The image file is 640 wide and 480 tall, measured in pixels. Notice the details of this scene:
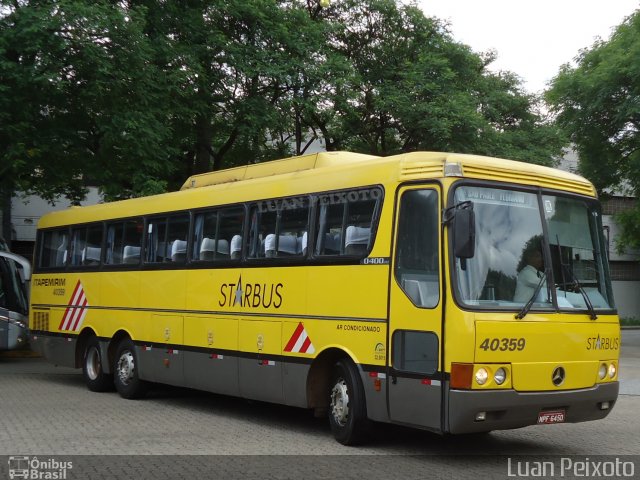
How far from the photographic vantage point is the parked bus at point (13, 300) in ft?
66.4

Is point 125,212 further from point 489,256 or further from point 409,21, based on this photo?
point 409,21

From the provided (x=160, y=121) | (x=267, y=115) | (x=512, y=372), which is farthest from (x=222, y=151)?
(x=512, y=372)

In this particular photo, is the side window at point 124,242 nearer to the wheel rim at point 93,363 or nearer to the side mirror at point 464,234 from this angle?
the wheel rim at point 93,363

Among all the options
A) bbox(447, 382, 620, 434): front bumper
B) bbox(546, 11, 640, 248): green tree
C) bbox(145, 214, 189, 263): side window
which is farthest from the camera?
bbox(546, 11, 640, 248): green tree

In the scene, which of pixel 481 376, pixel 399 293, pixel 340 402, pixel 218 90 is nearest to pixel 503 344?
pixel 481 376

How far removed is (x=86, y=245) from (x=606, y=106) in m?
18.8

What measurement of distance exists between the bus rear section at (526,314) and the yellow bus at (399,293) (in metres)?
0.02

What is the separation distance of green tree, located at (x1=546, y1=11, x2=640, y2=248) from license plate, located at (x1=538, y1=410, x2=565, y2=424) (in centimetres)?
1982

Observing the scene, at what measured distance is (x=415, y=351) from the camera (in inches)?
355

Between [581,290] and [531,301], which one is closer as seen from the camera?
[531,301]

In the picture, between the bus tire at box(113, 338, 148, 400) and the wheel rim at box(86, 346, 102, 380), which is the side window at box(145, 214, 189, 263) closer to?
the bus tire at box(113, 338, 148, 400)

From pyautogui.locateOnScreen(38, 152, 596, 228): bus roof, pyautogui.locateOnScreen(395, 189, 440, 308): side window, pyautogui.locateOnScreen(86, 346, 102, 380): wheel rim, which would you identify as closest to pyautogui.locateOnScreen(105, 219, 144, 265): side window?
pyautogui.locateOnScreen(38, 152, 596, 228): bus roof

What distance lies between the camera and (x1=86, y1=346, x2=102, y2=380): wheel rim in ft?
50.3

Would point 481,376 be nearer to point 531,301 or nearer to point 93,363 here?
point 531,301
